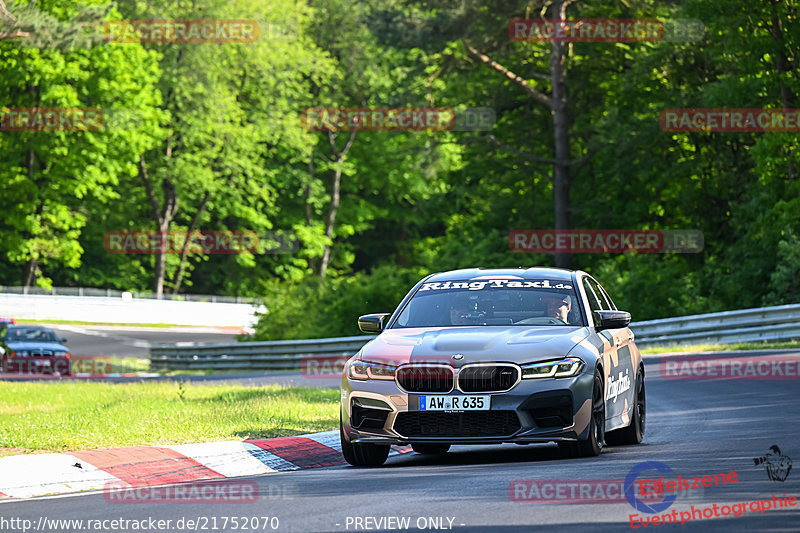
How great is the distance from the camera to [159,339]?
180 feet

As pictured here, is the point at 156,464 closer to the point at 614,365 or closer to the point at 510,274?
the point at 510,274

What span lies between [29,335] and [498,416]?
27452 mm

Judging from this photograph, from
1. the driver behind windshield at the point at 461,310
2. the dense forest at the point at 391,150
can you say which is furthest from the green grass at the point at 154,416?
the dense forest at the point at 391,150

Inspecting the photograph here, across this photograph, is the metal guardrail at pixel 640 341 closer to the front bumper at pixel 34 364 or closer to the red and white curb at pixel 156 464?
the front bumper at pixel 34 364

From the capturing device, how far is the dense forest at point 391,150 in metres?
35.8

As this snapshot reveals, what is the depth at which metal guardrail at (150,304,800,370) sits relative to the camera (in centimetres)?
2855

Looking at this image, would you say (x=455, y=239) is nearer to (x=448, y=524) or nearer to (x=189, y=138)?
(x=189, y=138)

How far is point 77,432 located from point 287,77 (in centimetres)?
6195

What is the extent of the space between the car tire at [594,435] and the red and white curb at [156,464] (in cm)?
228

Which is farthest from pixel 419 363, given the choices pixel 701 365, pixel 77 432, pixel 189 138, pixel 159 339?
pixel 189 138

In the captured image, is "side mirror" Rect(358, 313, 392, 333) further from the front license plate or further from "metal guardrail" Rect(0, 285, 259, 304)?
"metal guardrail" Rect(0, 285, 259, 304)

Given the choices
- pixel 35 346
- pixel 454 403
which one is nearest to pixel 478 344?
pixel 454 403

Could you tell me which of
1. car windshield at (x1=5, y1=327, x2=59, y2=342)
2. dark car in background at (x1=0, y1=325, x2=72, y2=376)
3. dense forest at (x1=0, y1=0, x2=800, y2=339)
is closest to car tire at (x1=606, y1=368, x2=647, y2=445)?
dense forest at (x1=0, y1=0, x2=800, y2=339)

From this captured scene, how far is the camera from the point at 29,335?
35.6m
